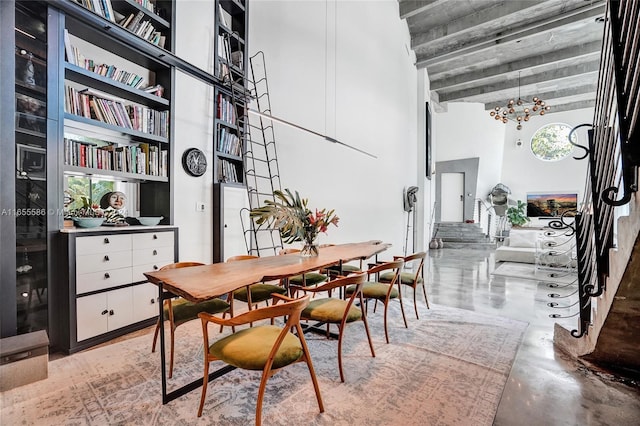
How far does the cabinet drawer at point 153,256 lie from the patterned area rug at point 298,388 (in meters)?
→ 0.68

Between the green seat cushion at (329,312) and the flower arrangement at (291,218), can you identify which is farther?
the flower arrangement at (291,218)

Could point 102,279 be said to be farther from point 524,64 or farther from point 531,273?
point 524,64

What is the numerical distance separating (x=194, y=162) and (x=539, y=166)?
13778mm

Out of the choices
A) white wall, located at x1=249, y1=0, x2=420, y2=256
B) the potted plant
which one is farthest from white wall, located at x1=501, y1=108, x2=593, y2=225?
white wall, located at x1=249, y1=0, x2=420, y2=256

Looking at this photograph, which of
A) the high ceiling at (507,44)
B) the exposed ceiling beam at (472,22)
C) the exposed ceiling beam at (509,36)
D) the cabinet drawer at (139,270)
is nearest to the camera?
the cabinet drawer at (139,270)

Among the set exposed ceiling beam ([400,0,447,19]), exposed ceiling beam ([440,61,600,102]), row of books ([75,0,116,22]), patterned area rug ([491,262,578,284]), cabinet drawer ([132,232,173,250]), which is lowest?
patterned area rug ([491,262,578,284])

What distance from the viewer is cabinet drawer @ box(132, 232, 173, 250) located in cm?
283

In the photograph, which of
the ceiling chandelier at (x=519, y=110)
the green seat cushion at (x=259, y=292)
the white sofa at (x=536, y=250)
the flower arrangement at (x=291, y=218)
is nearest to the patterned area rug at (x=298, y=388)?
the green seat cushion at (x=259, y=292)

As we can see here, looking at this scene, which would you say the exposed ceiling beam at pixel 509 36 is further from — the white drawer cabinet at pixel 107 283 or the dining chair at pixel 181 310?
the dining chair at pixel 181 310

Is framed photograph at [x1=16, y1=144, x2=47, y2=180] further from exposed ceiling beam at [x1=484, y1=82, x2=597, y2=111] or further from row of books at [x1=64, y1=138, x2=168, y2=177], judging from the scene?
exposed ceiling beam at [x1=484, y1=82, x2=597, y2=111]

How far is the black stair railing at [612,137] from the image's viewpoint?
1.12 m

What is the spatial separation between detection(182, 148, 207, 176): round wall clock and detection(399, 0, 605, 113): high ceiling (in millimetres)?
6089

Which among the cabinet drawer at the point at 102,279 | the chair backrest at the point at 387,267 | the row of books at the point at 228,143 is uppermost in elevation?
the row of books at the point at 228,143

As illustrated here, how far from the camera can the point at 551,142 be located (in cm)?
1237
